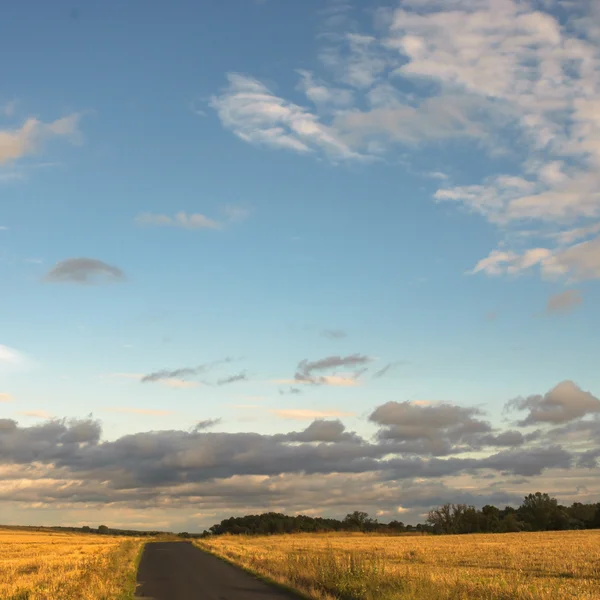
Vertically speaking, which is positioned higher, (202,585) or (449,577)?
(449,577)

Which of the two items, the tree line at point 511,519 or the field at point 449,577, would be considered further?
the tree line at point 511,519

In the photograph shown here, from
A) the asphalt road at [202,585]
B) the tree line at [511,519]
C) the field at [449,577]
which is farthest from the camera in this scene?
the tree line at [511,519]

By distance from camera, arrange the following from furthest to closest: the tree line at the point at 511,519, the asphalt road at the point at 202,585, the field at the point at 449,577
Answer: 1. the tree line at the point at 511,519
2. the asphalt road at the point at 202,585
3. the field at the point at 449,577

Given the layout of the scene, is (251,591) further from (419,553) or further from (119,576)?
(419,553)

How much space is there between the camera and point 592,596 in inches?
742

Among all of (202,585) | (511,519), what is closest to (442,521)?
(511,519)

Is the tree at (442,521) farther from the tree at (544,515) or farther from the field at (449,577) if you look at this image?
the field at (449,577)

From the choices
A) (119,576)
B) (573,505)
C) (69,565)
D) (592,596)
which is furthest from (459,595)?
(573,505)

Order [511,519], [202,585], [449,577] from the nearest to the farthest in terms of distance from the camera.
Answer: [449,577] < [202,585] < [511,519]

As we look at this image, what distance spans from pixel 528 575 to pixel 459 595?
43.8 ft

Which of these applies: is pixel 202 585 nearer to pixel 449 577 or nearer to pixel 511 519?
pixel 449 577

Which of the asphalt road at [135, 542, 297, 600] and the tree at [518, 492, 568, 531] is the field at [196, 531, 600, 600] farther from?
the tree at [518, 492, 568, 531]

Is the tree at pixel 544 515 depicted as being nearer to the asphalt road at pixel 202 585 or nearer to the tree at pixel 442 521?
the tree at pixel 442 521

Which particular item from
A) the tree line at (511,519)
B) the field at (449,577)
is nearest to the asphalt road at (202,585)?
the field at (449,577)
